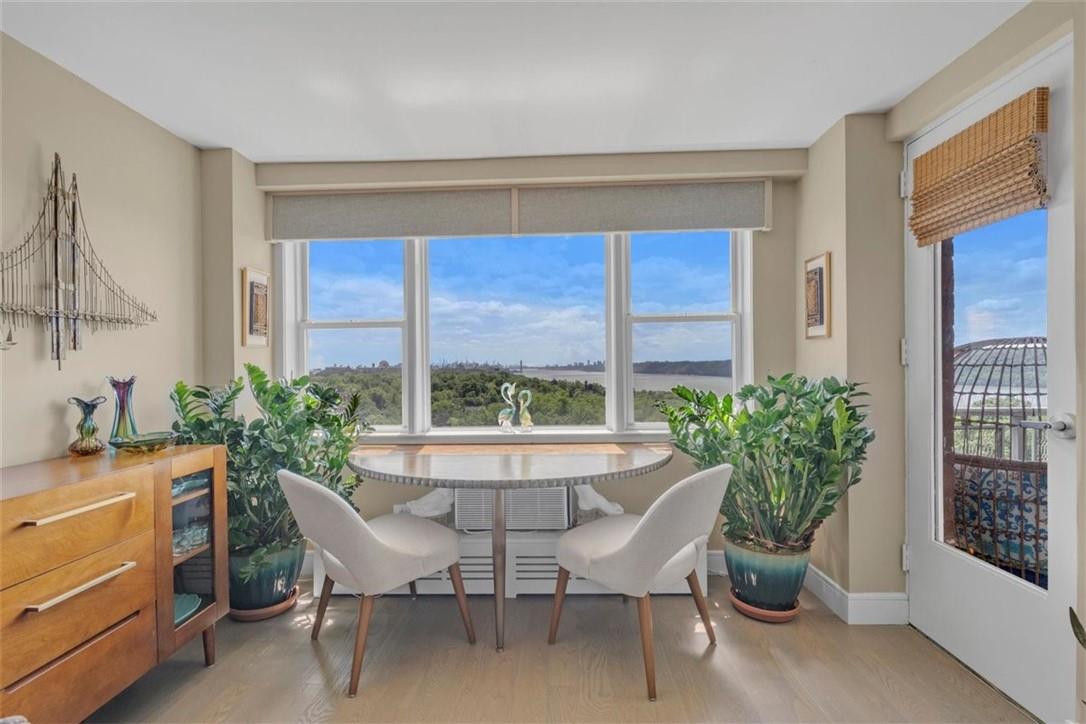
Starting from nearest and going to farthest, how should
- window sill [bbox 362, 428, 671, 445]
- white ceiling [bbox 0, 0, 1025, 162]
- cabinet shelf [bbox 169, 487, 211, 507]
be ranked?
white ceiling [bbox 0, 0, 1025, 162] < cabinet shelf [bbox 169, 487, 211, 507] < window sill [bbox 362, 428, 671, 445]

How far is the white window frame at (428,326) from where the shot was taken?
3148mm

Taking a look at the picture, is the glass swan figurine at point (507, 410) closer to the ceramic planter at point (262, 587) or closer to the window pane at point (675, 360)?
the window pane at point (675, 360)

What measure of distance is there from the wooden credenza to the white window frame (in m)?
1.20

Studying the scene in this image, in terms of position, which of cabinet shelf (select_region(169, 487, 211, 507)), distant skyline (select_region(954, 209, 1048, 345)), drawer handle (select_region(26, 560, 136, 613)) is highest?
distant skyline (select_region(954, 209, 1048, 345))

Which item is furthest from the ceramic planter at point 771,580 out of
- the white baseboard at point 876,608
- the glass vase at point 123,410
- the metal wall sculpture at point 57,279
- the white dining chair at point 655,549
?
the metal wall sculpture at point 57,279

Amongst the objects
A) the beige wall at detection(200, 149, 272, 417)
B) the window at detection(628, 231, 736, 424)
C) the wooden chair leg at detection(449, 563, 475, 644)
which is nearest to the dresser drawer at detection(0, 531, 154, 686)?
the wooden chair leg at detection(449, 563, 475, 644)

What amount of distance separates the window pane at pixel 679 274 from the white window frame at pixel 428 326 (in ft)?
0.14

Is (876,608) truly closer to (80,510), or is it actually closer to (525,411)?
(525,411)

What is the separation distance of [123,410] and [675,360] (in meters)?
2.71

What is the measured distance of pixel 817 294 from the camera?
272 centimetres

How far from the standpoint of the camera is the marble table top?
2111 millimetres

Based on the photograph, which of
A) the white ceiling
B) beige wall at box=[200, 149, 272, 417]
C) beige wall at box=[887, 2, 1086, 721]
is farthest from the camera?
beige wall at box=[200, 149, 272, 417]

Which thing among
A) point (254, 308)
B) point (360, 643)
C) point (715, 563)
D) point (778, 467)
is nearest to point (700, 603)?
point (778, 467)

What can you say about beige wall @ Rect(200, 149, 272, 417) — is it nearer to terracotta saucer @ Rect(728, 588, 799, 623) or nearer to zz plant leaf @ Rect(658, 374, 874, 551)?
zz plant leaf @ Rect(658, 374, 874, 551)
